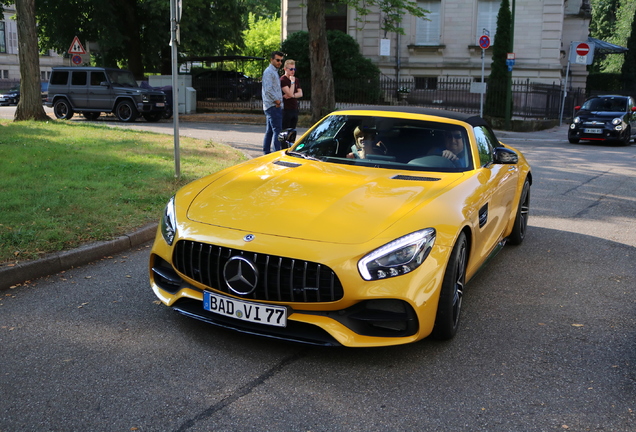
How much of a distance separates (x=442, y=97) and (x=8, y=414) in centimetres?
2749

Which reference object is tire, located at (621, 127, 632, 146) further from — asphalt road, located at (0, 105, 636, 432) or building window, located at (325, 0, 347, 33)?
building window, located at (325, 0, 347, 33)

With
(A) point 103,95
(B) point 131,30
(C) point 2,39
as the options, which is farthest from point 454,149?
(C) point 2,39

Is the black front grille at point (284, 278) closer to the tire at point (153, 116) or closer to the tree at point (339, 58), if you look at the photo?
the tire at point (153, 116)

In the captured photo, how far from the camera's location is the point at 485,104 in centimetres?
2602

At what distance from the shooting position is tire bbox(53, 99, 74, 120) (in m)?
23.0

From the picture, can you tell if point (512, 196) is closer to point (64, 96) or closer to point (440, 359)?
point (440, 359)

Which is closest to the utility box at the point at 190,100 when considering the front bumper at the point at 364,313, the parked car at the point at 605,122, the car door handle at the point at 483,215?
the parked car at the point at 605,122

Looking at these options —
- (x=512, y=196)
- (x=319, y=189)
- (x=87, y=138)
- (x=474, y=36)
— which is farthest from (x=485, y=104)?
(x=319, y=189)

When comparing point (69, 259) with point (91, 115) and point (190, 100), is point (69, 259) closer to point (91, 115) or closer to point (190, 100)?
point (91, 115)

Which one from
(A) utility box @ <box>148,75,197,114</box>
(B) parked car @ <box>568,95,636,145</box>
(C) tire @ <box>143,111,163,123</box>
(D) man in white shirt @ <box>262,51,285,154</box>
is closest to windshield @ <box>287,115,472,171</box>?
(D) man in white shirt @ <box>262,51,285,154</box>

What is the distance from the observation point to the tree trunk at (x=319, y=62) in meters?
21.6

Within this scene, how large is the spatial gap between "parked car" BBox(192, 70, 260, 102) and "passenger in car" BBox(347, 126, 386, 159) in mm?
22631

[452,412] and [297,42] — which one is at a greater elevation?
[297,42]

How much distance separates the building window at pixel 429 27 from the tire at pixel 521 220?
95.8ft
